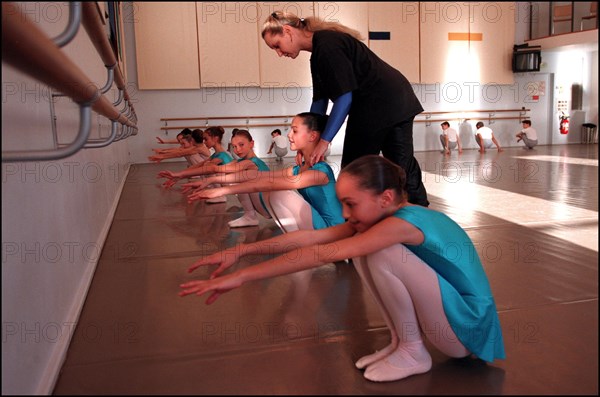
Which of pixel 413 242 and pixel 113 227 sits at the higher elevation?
pixel 413 242

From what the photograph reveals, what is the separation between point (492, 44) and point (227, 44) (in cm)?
623

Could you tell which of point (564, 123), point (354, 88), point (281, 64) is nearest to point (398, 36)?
point (281, 64)

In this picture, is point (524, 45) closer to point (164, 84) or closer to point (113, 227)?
point (164, 84)

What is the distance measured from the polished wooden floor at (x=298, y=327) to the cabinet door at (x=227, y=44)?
790 cm

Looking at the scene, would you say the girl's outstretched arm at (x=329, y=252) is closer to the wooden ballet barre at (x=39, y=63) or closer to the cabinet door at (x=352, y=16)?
the wooden ballet barre at (x=39, y=63)

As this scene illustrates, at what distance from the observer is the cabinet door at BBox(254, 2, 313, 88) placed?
1095 cm

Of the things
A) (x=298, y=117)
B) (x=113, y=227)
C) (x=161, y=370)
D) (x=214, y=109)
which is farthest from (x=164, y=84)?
(x=161, y=370)

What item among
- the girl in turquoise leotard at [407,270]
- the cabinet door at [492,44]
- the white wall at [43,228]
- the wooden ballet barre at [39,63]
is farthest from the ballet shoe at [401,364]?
the cabinet door at [492,44]

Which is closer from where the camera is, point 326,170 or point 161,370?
point 161,370

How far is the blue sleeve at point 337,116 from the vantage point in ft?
8.09

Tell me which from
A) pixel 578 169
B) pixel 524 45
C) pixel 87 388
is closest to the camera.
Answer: pixel 87 388

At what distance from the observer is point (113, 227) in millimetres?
3658

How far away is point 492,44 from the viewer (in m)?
12.4

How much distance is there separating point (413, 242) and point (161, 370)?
77 cm
